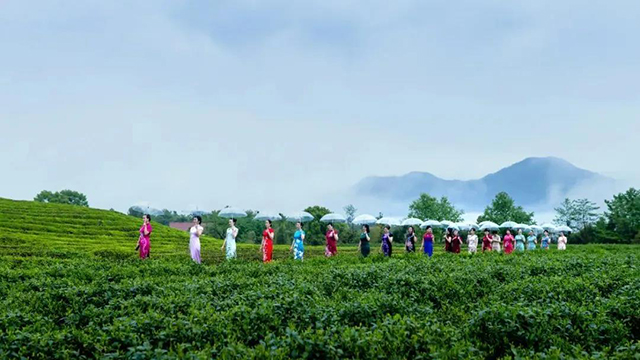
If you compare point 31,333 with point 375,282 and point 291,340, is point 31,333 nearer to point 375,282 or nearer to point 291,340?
point 291,340

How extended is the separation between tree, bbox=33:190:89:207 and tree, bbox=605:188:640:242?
84.0 meters

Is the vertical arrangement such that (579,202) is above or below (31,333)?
above

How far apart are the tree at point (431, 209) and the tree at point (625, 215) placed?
24.9 meters

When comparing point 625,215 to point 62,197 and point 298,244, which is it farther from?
point 62,197

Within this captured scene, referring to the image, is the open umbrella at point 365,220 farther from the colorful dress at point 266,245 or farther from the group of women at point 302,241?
the colorful dress at point 266,245

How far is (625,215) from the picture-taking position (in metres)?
61.7

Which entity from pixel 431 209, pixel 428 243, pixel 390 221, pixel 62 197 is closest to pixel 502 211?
pixel 431 209

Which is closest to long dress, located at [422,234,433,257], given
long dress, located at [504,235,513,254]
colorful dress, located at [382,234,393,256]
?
colorful dress, located at [382,234,393,256]

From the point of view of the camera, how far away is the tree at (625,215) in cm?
5909

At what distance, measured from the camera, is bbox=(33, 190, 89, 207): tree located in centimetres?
9644

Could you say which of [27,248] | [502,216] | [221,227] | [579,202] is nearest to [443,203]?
[502,216]

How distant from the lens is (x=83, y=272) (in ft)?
41.2

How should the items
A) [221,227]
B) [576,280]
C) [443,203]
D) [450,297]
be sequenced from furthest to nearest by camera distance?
[443,203], [221,227], [576,280], [450,297]

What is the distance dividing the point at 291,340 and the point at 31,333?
10.4ft
